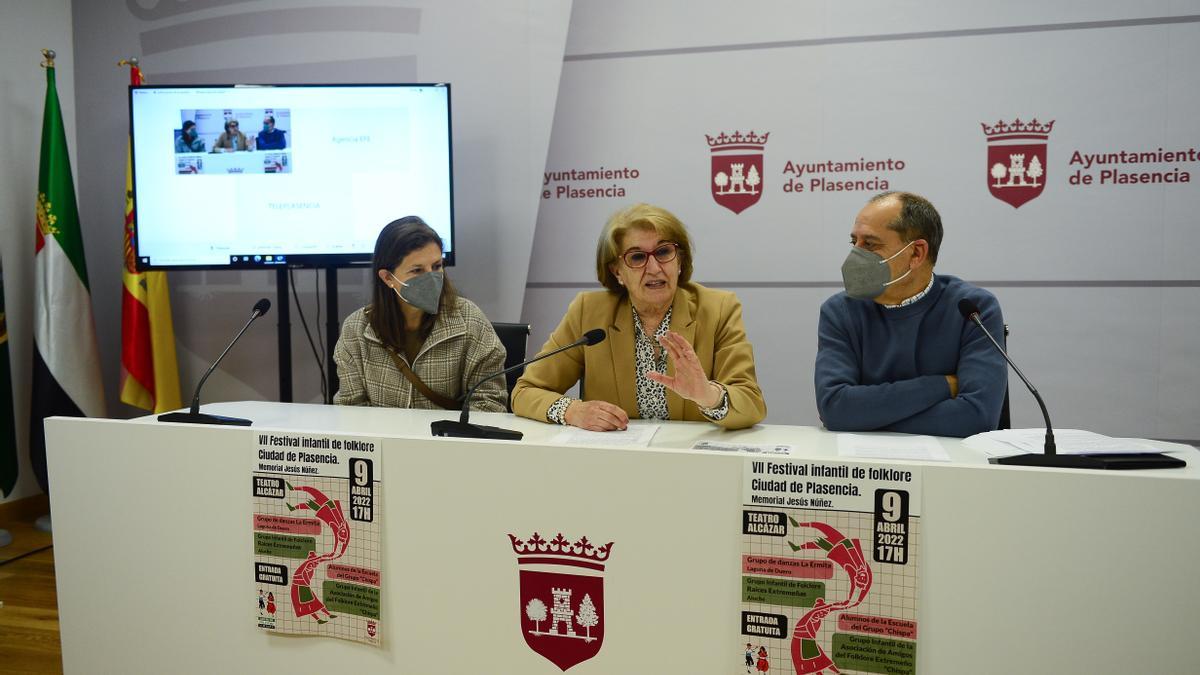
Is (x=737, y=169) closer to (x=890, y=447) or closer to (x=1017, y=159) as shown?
(x=1017, y=159)

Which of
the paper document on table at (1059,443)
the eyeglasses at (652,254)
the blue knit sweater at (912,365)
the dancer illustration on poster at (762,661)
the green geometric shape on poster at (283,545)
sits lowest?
the dancer illustration on poster at (762,661)

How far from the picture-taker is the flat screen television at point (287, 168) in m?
3.42

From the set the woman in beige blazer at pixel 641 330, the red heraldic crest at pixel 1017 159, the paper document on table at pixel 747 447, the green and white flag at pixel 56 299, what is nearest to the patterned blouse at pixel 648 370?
the woman in beige blazer at pixel 641 330

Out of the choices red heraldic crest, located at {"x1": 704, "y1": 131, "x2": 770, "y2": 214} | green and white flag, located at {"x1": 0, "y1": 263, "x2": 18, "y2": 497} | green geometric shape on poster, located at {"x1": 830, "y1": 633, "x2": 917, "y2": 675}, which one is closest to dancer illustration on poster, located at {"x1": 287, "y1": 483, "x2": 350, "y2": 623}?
green geometric shape on poster, located at {"x1": 830, "y1": 633, "x2": 917, "y2": 675}

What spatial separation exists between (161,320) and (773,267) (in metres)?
2.79

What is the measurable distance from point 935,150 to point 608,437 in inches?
89.1

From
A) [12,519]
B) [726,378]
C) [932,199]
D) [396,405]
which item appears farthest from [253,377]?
[932,199]

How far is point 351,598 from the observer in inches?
64.4

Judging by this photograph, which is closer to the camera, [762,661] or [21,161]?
A: [762,661]

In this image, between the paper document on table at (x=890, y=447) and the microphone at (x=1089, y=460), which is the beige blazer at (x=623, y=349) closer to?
the paper document on table at (x=890, y=447)

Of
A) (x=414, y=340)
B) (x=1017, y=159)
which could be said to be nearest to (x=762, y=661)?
(x=414, y=340)

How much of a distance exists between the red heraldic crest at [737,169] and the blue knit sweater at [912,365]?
143 cm

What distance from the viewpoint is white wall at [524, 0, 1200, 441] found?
3129mm

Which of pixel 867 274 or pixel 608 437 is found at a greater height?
pixel 867 274
